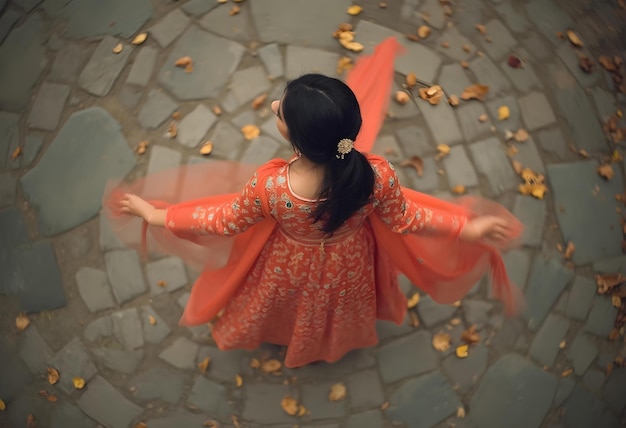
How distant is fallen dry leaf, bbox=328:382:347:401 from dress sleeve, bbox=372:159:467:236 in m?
1.41

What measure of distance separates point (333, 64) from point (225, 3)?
3.18ft

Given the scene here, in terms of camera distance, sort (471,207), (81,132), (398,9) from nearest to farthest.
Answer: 1. (471,207)
2. (81,132)
3. (398,9)

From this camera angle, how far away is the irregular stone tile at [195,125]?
3537mm

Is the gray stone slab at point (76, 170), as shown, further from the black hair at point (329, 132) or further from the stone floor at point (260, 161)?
the black hair at point (329, 132)

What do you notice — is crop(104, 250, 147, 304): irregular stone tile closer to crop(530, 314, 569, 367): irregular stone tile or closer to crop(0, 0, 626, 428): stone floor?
crop(0, 0, 626, 428): stone floor

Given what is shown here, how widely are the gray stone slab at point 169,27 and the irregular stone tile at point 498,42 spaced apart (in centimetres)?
221

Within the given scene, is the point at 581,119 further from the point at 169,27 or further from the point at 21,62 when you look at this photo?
the point at 21,62

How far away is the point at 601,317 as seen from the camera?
334cm

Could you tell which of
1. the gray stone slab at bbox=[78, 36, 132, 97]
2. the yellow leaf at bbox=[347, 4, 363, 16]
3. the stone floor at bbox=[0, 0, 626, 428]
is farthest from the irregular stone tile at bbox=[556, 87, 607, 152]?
the gray stone slab at bbox=[78, 36, 132, 97]

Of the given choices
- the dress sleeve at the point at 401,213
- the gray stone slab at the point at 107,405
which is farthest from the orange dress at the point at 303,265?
the gray stone slab at the point at 107,405

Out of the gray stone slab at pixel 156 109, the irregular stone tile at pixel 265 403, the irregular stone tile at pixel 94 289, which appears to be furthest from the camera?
the gray stone slab at pixel 156 109

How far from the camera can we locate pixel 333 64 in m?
3.66

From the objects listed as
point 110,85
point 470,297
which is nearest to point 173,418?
point 470,297

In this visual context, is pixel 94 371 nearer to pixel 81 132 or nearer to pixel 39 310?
→ pixel 39 310
